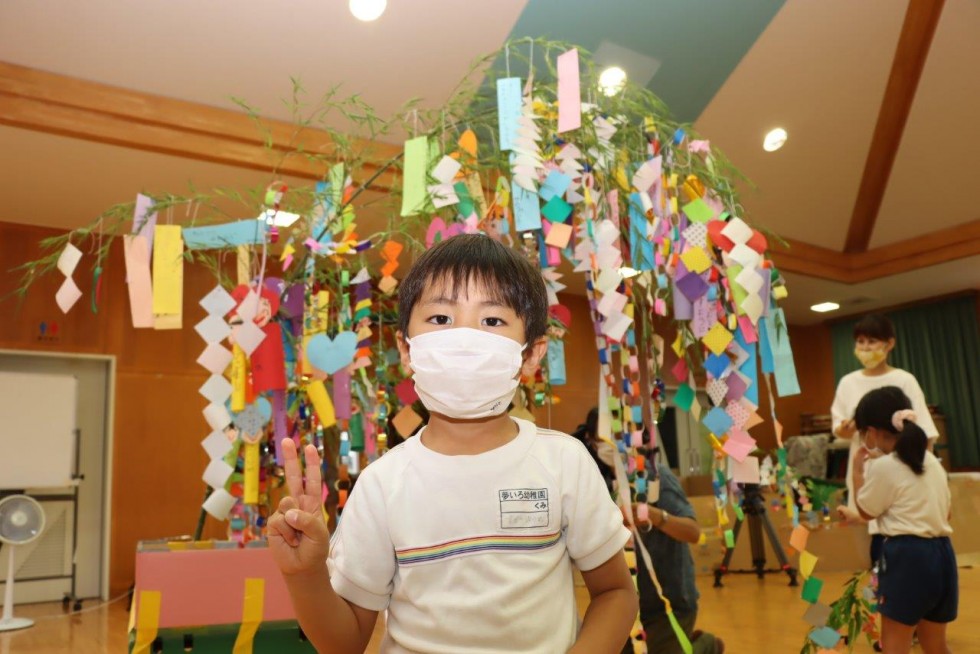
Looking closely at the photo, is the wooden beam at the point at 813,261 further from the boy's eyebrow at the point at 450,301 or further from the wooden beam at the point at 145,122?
the boy's eyebrow at the point at 450,301

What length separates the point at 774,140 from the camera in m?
5.85

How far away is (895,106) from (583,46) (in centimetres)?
298

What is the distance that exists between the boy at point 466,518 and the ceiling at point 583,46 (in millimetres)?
2345

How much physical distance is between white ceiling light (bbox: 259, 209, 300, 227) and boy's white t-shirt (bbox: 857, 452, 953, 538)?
2019 mm

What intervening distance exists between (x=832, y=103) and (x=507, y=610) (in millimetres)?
5680

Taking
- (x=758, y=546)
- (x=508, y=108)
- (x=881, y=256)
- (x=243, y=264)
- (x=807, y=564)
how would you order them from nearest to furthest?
(x=508, y=108)
(x=807, y=564)
(x=243, y=264)
(x=758, y=546)
(x=881, y=256)

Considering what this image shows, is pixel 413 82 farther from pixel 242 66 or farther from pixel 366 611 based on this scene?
pixel 366 611

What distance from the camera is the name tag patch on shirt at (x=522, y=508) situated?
0.85 m

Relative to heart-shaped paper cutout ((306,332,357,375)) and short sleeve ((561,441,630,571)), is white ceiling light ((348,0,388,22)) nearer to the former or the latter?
heart-shaped paper cutout ((306,332,357,375))

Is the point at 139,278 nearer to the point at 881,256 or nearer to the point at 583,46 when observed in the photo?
the point at 583,46

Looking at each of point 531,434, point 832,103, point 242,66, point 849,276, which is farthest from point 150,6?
point 849,276

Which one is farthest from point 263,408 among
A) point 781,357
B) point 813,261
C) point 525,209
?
point 813,261

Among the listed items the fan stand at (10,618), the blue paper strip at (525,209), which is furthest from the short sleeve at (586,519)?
the fan stand at (10,618)

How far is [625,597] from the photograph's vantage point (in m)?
0.93
